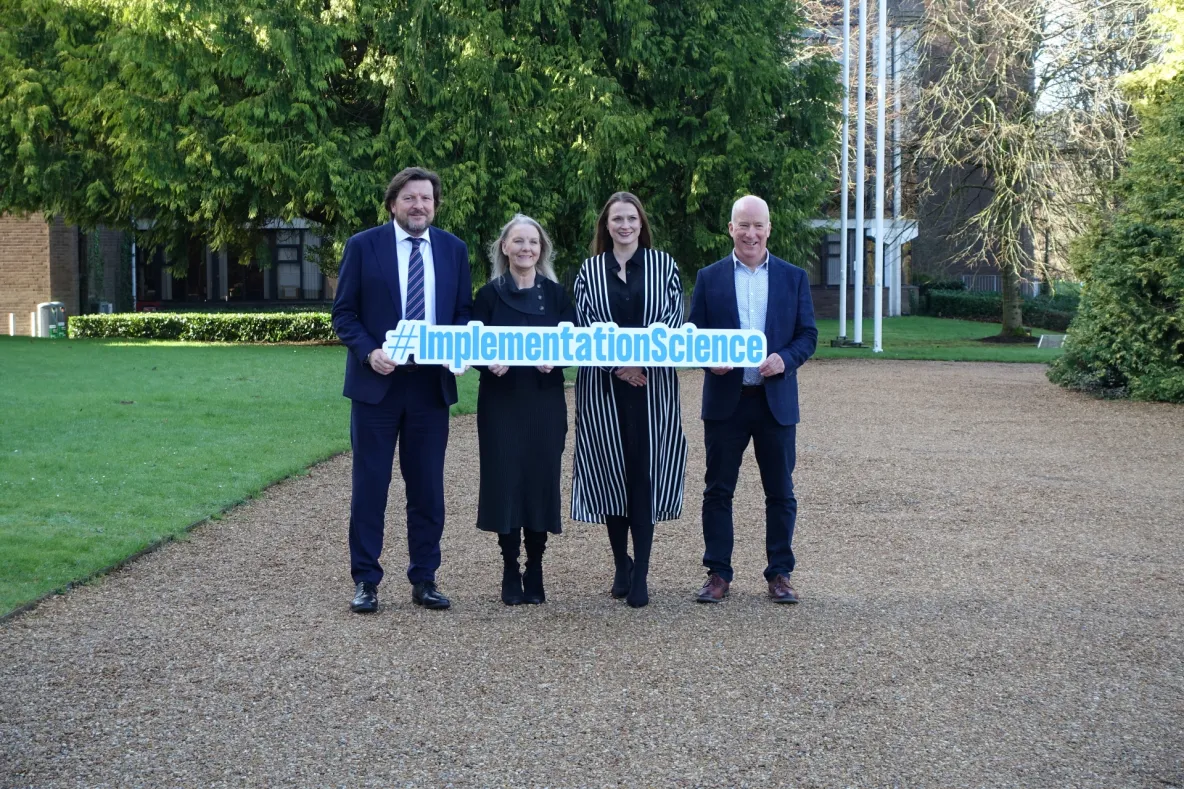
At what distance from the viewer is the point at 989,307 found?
45.5 m

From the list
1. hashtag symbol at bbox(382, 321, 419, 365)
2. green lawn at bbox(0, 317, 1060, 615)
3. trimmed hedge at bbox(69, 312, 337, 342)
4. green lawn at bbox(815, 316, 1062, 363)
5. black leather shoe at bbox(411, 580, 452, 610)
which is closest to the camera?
hashtag symbol at bbox(382, 321, 419, 365)

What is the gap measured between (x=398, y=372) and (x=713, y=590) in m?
1.77

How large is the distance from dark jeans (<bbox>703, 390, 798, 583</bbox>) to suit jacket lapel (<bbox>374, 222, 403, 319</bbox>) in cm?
152

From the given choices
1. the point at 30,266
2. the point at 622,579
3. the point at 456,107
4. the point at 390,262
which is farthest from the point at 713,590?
the point at 30,266

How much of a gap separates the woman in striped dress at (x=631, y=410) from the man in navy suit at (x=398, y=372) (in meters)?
0.62

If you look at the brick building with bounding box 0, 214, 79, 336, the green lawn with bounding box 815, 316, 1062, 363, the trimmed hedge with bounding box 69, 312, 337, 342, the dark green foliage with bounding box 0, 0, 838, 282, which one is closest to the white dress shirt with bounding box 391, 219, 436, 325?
the dark green foliage with bounding box 0, 0, 838, 282

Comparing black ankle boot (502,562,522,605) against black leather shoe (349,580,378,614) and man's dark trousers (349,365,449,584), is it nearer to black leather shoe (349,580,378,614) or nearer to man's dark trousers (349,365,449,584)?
man's dark trousers (349,365,449,584)

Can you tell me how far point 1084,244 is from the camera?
18.4 meters

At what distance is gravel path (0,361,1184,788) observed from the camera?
13.3ft

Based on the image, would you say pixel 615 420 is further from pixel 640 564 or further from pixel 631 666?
pixel 631 666

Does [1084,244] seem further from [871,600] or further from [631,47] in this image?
[871,600]

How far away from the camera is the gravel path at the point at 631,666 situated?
4.05 meters

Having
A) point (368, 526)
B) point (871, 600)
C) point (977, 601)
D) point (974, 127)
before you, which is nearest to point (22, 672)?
point (368, 526)

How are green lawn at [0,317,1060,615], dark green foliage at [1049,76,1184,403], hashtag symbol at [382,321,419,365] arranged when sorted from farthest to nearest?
dark green foliage at [1049,76,1184,403]
green lawn at [0,317,1060,615]
hashtag symbol at [382,321,419,365]
